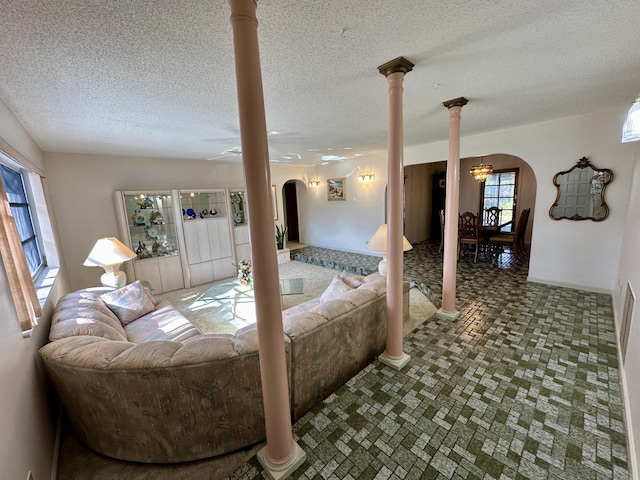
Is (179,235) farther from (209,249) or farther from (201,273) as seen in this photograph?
(201,273)

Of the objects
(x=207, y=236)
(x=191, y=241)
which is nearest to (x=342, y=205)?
(x=207, y=236)

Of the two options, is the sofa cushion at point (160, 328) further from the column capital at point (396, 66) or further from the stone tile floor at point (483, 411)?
the column capital at point (396, 66)

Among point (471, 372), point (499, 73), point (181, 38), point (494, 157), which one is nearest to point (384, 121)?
point (499, 73)

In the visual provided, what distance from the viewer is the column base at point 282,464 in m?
1.44

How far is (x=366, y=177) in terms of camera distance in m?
6.20

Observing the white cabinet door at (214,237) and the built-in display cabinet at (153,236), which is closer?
the built-in display cabinet at (153,236)

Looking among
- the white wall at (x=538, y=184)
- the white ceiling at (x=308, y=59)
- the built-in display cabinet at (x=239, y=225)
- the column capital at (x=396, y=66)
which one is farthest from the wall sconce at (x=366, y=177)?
the column capital at (x=396, y=66)

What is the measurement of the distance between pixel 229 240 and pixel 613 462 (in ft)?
18.4

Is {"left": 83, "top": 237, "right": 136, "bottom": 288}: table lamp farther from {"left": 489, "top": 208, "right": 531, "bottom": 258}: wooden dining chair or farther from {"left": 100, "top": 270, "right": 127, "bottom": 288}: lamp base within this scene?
{"left": 489, "top": 208, "right": 531, "bottom": 258}: wooden dining chair

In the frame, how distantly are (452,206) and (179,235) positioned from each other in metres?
4.66

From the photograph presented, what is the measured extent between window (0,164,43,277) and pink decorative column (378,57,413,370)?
11.8 ft

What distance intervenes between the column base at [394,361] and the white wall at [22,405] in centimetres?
224

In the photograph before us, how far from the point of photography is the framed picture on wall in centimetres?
678

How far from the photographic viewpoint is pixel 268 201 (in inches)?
49.7
